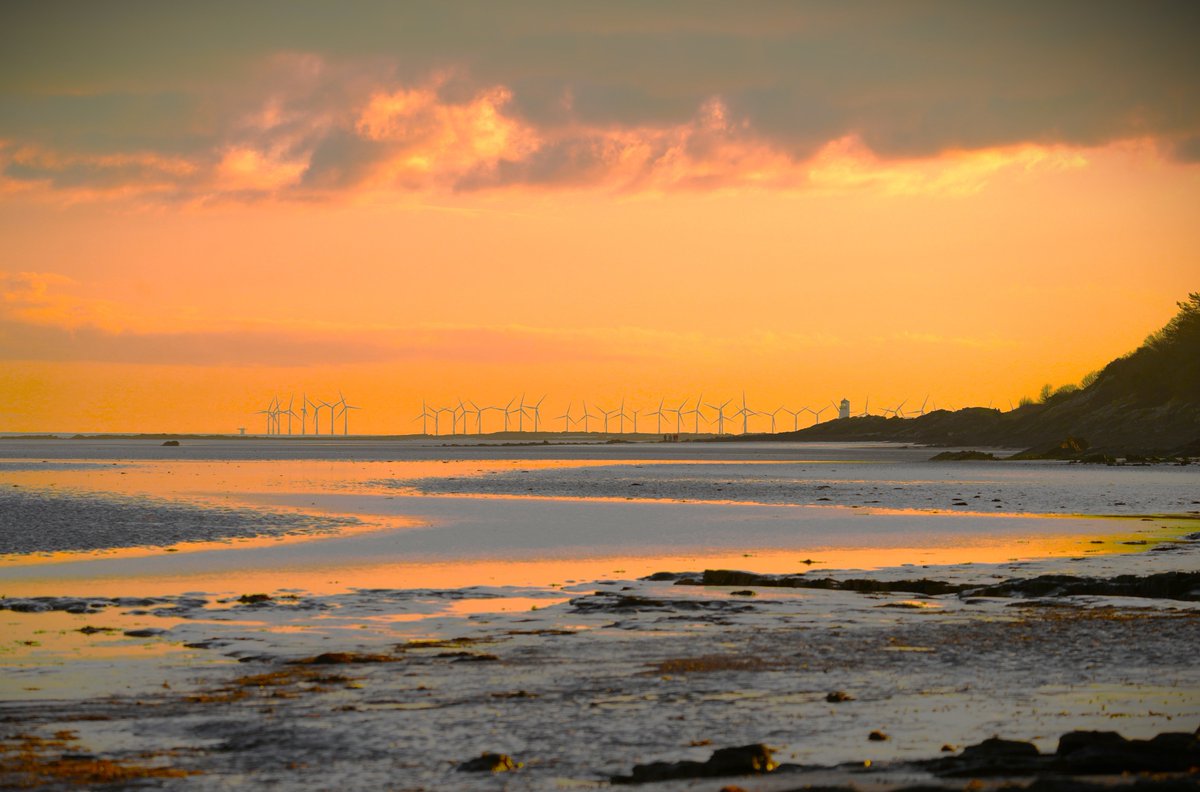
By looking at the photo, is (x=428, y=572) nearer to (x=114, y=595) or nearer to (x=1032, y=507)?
(x=114, y=595)

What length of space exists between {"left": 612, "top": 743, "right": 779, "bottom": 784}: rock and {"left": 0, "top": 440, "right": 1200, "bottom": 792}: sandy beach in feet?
0.70

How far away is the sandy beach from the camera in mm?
13500

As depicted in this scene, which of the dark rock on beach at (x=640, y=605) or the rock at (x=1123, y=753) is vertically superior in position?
the rock at (x=1123, y=753)

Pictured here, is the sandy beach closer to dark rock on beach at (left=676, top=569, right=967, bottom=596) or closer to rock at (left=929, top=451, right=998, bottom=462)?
dark rock on beach at (left=676, top=569, right=967, bottom=596)

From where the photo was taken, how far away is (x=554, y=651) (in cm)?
1994

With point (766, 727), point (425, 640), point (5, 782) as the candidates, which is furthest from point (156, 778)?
point (425, 640)

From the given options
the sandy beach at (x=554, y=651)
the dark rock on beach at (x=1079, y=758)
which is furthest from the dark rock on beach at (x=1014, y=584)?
the dark rock on beach at (x=1079, y=758)

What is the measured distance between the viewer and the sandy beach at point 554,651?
44.3ft

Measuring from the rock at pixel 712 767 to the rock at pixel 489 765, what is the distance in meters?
1.09

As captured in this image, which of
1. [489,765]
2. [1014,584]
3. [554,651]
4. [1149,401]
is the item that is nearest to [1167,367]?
[1149,401]

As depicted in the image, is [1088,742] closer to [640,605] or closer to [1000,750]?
[1000,750]

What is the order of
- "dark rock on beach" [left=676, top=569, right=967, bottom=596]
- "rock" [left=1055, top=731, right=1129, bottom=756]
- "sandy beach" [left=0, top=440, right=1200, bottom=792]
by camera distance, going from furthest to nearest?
"dark rock on beach" [left=676, top=569, right=967, bottom=596]
"sandy beach" [left=0, top=440, right=1200, bottom=792]
"rock" [left=1055, top=731, right=1129, bottom=756]

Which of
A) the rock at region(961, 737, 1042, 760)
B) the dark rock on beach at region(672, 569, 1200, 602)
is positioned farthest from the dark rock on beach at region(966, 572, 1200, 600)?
the rock at region(961, 737, 1042, 760)

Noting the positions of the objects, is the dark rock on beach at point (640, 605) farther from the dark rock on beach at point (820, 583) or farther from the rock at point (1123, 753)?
the rock at point (1123, 753)
